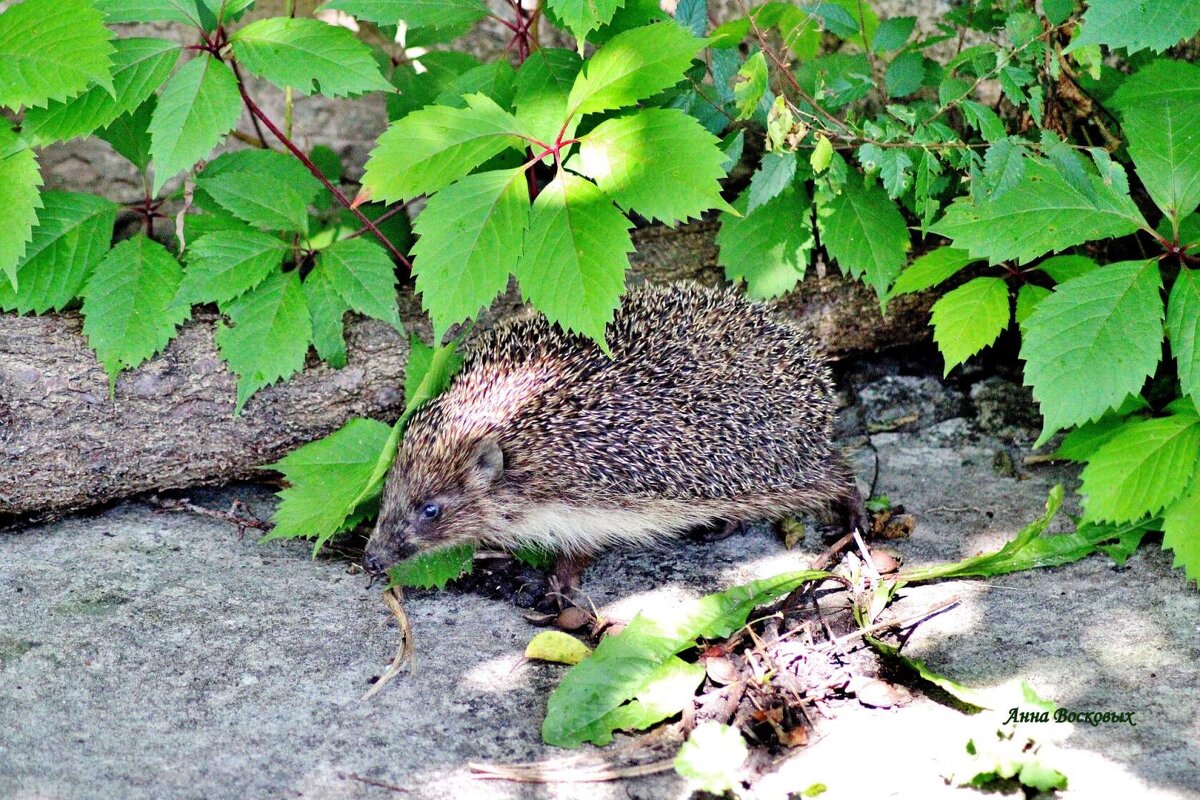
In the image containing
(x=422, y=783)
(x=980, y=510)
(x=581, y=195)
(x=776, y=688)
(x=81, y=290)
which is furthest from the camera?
(x=980, y=510)

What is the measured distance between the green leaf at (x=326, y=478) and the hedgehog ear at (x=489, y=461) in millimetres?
393

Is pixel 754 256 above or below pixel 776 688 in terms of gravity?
above

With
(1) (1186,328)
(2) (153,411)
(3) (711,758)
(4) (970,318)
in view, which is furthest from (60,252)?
A: (1) (1186,328)

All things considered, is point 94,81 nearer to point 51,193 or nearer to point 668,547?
point 51,193

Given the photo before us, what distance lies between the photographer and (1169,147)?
3807 millimetres

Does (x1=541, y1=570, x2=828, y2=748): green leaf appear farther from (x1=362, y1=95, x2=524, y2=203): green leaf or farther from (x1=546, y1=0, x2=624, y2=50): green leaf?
(x1=546, y1=0, x2=624, y2=50): green leaf

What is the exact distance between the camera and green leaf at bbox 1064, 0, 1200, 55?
339cm

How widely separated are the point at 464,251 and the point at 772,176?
1211 mm

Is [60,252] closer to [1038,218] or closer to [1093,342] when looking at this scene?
[1038,218]

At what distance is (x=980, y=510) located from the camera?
439cm

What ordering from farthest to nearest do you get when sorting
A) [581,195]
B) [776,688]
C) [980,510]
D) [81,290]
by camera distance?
1. [980,510]
2. [81,290]
3. [581,195]
4. [776,688]

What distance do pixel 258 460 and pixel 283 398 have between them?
0.95ft

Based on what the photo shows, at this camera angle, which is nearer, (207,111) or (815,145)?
(207,111)

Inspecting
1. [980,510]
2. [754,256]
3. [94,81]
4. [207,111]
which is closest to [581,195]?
[754,256]
